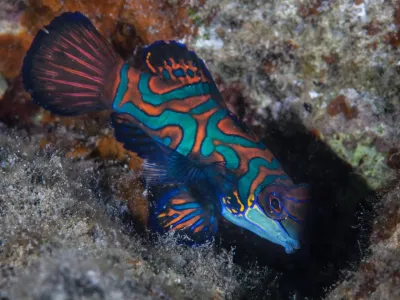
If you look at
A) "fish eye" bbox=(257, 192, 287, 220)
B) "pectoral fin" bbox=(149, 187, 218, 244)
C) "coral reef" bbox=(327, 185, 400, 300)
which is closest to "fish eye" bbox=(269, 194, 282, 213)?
"fish eye" bbox=(257, 192, 287, 220)

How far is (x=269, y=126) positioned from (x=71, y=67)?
8.81 feet

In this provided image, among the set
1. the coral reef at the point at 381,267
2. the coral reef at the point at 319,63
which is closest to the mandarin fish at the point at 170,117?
the coral reef at the point at 319,63

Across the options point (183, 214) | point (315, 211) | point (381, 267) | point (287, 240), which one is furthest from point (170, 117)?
point (381, 267)

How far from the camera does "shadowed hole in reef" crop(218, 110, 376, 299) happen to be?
4.90 meters

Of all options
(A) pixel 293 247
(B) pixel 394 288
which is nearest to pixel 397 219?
(B) pixel 394 288

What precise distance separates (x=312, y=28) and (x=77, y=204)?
3394 millimetres

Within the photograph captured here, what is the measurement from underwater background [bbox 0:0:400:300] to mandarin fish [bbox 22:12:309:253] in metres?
0.45

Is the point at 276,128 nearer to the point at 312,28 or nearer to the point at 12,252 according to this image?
the point at 312,28

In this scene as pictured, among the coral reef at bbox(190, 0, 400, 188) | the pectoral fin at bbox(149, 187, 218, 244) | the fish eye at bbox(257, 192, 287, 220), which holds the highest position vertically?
the coral reef at bbox(190, 0, 400, 188)

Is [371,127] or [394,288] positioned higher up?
[371,127]

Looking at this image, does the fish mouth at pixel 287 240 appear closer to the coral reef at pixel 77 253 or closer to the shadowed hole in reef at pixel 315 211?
the coral reef at pixel 77 253

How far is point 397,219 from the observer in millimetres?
3066

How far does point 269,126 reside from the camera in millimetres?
5129

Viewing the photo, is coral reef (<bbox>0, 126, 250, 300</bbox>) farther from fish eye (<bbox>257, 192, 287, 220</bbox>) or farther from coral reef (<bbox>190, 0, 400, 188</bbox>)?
coral reef (<bbox>190, 0, 400, 188</bbox>)
